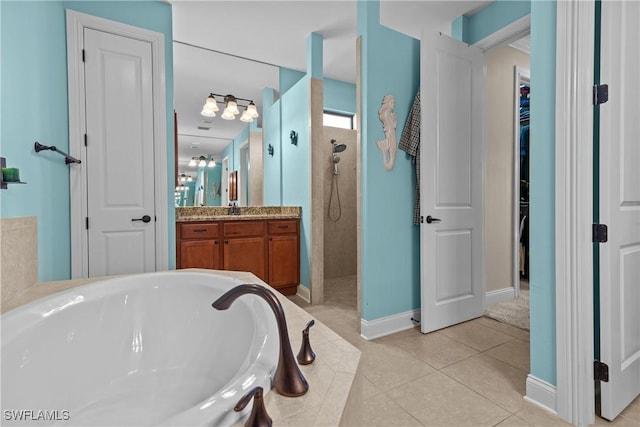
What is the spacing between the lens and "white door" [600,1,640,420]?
143cm

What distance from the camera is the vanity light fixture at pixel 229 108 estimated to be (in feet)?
11.0

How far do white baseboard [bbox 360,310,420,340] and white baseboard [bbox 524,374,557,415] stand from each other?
99 cm

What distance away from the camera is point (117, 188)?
2408 millimetres

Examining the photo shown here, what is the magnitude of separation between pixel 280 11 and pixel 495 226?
2816mm

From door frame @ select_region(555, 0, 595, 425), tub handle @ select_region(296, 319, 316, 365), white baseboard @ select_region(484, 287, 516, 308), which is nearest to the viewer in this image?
tub handle @ select_region(296, 319, 316, 365)

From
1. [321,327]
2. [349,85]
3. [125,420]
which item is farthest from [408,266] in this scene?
[349,85]

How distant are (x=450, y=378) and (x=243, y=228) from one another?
6.98ft

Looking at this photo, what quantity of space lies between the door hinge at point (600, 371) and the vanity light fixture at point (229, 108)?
3444mm

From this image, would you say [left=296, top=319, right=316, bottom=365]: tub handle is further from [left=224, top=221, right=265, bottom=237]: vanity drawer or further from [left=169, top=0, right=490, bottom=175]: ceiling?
[left=169, top=0, right=490, bottom=175]: ceiling

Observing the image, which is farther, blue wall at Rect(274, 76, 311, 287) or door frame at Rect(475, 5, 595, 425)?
blue wall at Rect(274, 76, 311, 287)

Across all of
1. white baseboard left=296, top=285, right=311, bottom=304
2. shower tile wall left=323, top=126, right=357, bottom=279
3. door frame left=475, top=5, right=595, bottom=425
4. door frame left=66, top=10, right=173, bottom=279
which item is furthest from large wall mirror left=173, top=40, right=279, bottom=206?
door frame left=475, top=5, right=595, bottom=425

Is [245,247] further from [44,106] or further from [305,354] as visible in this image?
[305,354]

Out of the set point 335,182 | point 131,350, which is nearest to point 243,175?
point 335,182

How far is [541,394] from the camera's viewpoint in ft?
5.05
